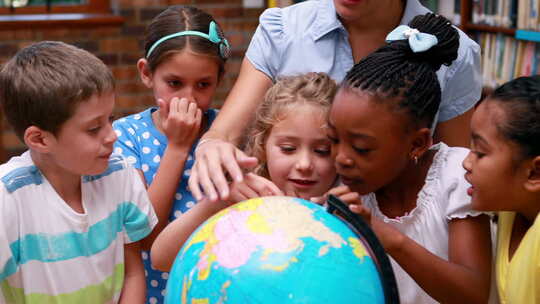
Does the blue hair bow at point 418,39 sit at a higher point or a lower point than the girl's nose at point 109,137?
higher

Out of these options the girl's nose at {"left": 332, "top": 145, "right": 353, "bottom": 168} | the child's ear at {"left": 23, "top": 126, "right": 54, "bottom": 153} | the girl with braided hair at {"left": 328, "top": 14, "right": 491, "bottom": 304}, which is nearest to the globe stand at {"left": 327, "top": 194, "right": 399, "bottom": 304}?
the girl with braided hair at {"left": 328, "top": 14, "right": 491, "bottom": 304}

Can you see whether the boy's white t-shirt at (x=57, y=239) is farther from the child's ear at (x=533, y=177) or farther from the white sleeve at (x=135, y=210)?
the child's ear at (x=533, y=177)

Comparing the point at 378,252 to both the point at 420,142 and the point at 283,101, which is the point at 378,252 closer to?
the point at 420,142

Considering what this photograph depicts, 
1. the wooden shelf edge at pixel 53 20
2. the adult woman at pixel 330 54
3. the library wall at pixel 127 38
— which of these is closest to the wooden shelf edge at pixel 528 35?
the adult woman at pixel 330 54

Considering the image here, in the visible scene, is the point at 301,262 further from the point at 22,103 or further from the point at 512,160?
the point at 22,103

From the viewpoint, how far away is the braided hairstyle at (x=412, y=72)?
164 cm

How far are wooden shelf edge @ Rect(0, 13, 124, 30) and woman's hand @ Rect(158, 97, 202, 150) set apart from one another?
328 centimetres

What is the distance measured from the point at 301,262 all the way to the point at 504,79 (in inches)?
151

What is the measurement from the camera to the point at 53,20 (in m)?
5.07

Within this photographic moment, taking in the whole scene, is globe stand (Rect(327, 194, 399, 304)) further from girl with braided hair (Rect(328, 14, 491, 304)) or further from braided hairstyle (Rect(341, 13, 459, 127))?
braided hairstyle (Rect(341, 13, 459, 127))

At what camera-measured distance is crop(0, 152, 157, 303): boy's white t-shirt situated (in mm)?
1608

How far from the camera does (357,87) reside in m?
1.66

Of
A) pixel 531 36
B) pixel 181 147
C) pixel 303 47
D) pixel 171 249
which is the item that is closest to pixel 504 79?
pixel 531 36

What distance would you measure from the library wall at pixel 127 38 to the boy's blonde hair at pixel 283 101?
346 cm
